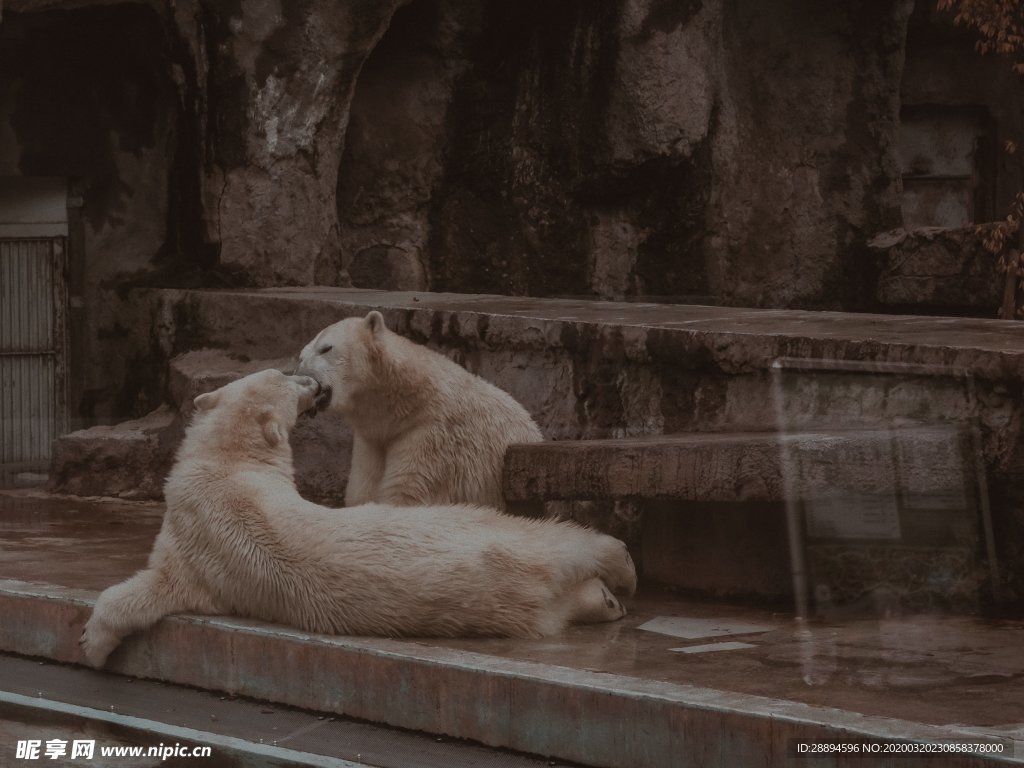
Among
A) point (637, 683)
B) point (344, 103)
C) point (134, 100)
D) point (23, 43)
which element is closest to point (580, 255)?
point (344, 103)

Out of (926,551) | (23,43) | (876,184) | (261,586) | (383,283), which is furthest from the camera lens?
(876,184)

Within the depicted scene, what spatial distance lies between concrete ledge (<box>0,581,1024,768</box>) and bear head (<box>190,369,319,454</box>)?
694 mm

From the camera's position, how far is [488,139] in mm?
12398

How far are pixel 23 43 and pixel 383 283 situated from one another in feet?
9.99

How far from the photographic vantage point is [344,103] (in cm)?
1101

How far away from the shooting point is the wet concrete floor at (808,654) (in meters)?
4.64

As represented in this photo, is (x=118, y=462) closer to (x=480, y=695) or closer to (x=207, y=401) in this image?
(x=207, y=401)

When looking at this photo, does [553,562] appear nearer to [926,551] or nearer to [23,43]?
[926,551]

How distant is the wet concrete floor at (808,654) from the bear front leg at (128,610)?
0.68 meters

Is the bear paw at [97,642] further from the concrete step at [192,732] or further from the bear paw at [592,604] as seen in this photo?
the bear paw at [592,604]

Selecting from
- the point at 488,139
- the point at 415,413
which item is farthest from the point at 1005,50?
the point at 415,413

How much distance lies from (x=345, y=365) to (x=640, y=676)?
2285 millimetres

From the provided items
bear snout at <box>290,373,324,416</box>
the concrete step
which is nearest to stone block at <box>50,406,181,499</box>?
bear snout at <box>290,373,324,416</box>

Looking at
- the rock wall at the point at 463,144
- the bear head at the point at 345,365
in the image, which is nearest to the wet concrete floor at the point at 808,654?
the bear head at the point at 345,365
